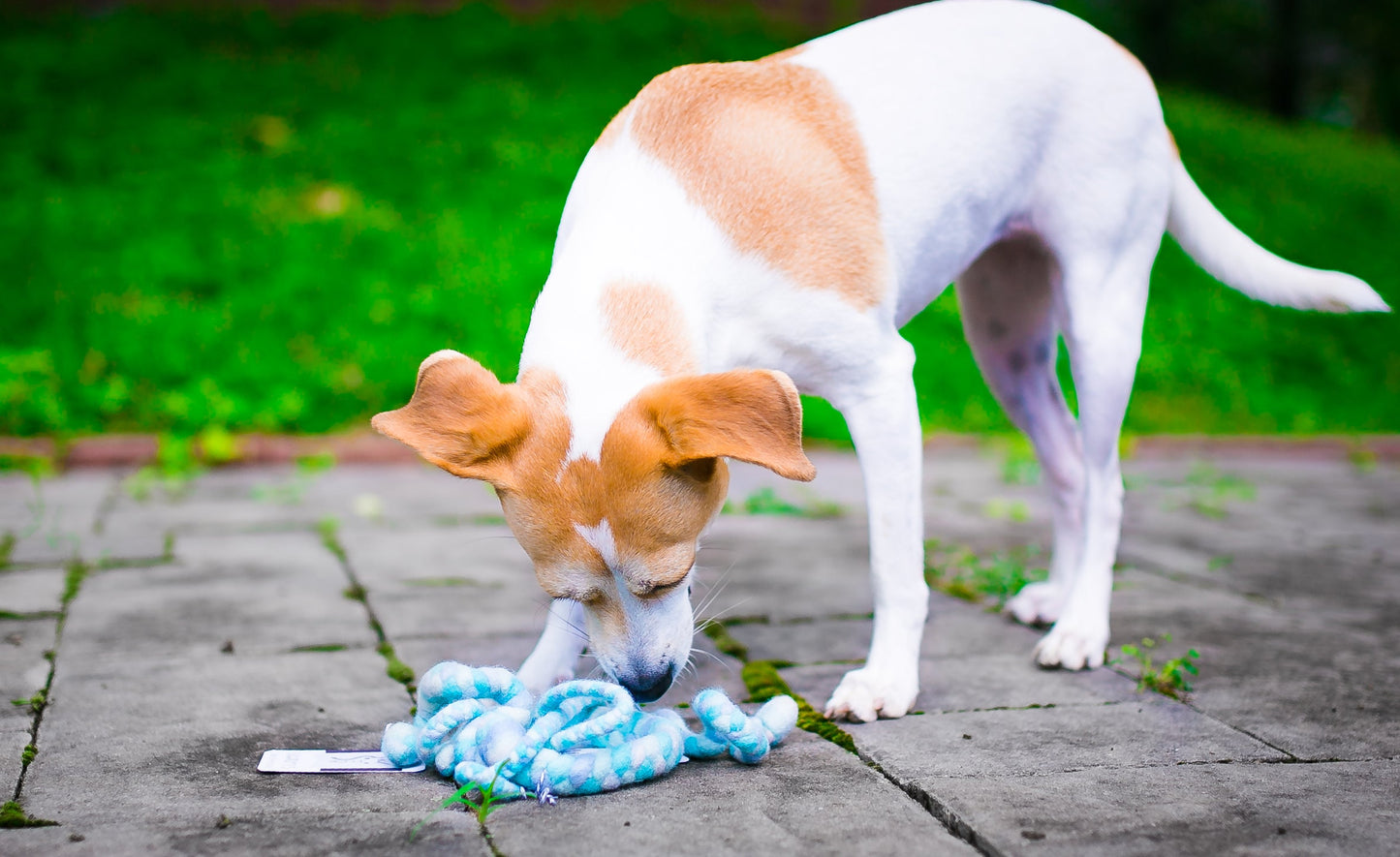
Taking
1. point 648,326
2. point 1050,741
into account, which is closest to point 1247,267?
point 1050,741

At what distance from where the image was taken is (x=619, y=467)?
7.28 feet

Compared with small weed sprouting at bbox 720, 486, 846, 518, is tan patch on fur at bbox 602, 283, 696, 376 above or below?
above

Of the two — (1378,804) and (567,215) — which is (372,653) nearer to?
(567,215)

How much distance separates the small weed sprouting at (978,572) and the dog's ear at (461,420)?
2.06m

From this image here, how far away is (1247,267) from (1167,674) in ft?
4.34

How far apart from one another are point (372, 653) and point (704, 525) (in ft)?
3.93

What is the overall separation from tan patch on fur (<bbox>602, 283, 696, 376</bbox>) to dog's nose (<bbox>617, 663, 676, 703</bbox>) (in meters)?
0.60

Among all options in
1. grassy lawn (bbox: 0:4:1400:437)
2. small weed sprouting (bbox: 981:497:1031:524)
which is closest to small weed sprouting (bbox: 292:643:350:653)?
small weed sprouting (bbox: 981:497:1031:524)

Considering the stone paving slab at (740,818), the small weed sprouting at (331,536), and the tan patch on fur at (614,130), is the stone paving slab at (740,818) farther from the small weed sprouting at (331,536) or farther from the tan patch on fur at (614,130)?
the small weed sprouting at (331,536)

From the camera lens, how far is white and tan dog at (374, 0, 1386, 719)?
2.27 meters

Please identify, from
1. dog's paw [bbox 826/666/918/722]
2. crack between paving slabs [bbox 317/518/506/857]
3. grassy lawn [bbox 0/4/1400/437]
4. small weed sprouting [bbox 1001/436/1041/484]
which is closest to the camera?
crack between paving slabs [bbox 317/518/506/857]

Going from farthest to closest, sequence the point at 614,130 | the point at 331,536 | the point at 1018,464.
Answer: the point at 1018,464 → the point at 331,536 → the point at 614,130

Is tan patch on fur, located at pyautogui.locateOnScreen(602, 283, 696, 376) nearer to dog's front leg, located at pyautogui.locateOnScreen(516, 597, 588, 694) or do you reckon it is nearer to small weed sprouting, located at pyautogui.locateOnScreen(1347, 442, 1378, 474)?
dog's front leg, located at pyautogui.locateOnScreen(516, 597, 588, 694)

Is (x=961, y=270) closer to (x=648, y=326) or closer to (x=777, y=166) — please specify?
(x=777, y=166)
